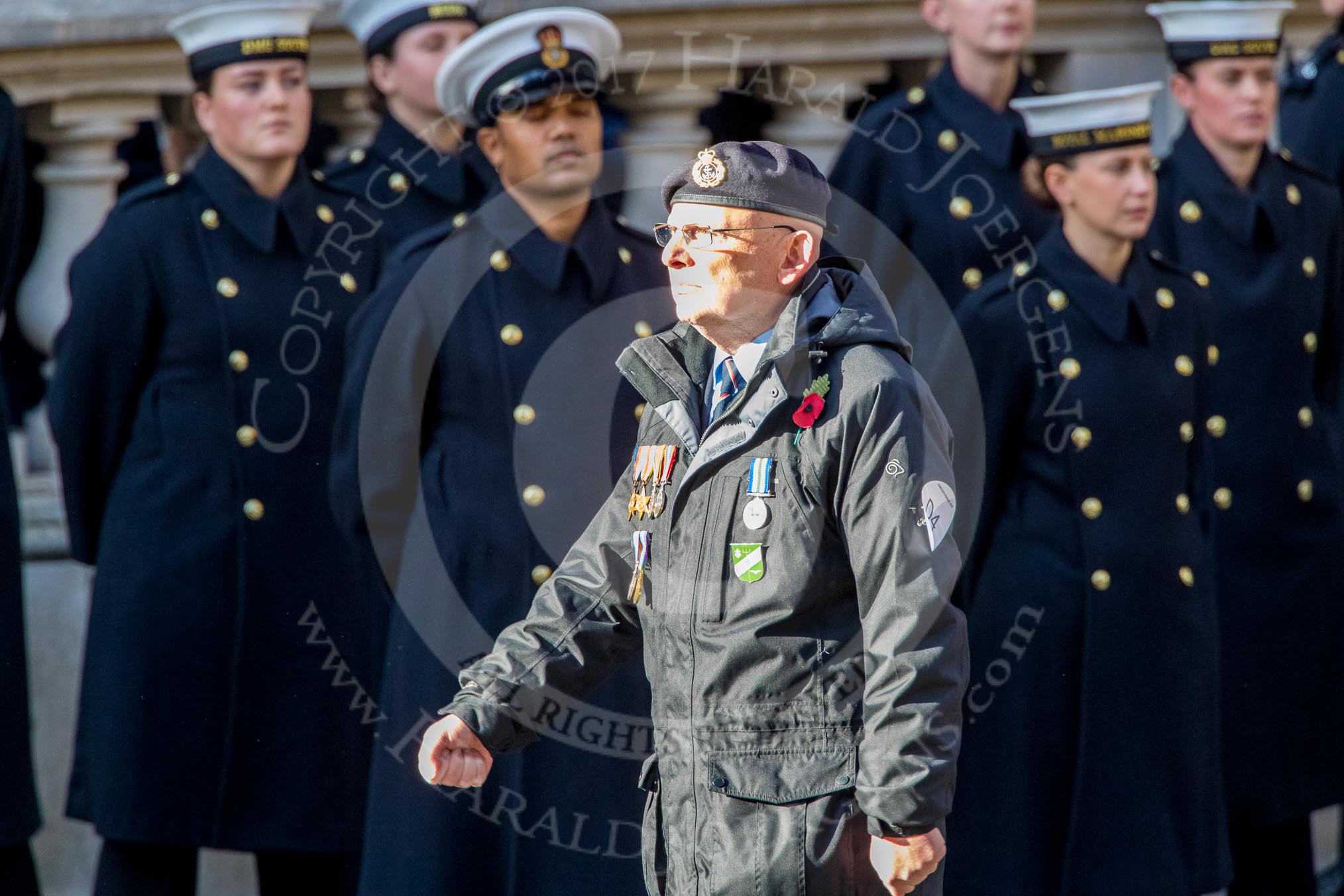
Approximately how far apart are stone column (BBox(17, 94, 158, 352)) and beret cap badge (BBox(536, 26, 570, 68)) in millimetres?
1544

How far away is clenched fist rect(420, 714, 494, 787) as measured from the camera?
11.0 feet

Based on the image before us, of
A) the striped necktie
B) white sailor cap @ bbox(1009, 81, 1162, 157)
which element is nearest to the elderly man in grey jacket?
the striped necktie

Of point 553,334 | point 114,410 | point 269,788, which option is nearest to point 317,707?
point 269,788

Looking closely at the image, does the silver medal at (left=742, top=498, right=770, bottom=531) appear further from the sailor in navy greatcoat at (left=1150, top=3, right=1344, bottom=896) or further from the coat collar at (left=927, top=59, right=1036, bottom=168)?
the sailor in navy greatcoat at (left=1150, top=3, right=1344, bottom=896)

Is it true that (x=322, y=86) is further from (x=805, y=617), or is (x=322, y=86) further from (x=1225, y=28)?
(x=805, y=617)

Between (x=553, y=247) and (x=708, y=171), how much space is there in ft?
4.23

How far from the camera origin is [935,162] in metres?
5.28

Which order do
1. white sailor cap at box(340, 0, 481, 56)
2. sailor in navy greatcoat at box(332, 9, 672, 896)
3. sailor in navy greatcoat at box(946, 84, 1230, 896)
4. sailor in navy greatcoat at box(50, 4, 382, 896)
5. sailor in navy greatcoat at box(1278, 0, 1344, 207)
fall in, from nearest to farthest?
sailor in navy greatcoat at box(332, 9, 672, 896) → sailor in navy greatcoat at box(946, 84, 1230, 896) → sailor in navy greatcoat at box(50, 4, 382, 896) → white sailor cap at box(340, 0, 481, 56) → sailor in navy greatcoat at box(1278, 0, 1344, 207)

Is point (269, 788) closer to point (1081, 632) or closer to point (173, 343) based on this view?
point (173, 343)

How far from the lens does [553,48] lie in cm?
460

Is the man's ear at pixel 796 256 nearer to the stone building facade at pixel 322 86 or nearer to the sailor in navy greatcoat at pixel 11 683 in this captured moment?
the stone building facade at pixel 322 86

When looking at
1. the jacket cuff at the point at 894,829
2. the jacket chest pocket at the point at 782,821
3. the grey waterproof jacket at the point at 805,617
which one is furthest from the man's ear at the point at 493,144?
the jacket cuff at the point at 894,829

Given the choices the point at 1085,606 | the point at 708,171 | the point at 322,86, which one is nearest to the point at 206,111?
the point at 322,86

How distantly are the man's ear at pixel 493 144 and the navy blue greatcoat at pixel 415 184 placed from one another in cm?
60
